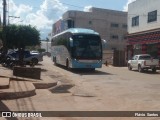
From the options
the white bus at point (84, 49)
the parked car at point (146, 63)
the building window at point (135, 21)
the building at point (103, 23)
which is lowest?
the parked car at point (146, 63)

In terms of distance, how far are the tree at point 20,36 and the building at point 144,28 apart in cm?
1273

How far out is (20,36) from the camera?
3119 cm

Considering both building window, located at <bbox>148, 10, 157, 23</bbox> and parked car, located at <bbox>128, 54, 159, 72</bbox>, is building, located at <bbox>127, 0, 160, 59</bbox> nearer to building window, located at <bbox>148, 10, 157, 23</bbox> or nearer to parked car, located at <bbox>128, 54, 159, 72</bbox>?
building window, located at <bbox>148, 10, 157, 23</bbox>

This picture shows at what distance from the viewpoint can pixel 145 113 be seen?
33.1ft

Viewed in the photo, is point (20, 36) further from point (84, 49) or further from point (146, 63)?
point (146, 63)

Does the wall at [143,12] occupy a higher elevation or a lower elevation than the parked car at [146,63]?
higher

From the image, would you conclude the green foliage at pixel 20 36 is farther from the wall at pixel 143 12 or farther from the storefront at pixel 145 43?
the wall at pixel 143 12

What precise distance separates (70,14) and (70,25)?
8.15 feet

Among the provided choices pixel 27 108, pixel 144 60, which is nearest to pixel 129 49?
pixel 144 60

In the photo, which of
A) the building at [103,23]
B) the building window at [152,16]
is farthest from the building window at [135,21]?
the building at [103,23]

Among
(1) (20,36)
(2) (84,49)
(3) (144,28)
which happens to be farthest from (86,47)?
(3) (144,28)

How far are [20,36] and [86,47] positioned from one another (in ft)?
21.9

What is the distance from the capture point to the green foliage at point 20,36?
103 feet

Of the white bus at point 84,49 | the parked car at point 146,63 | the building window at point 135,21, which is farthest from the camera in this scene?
the building window at point 135,21
